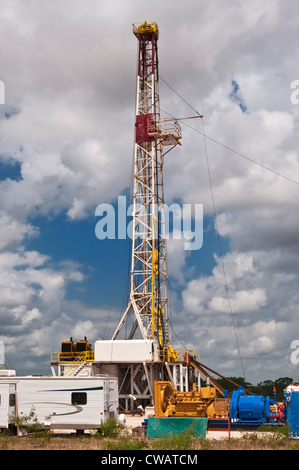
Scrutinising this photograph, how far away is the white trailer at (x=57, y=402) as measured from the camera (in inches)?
922

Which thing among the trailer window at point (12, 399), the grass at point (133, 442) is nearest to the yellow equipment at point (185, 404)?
the grass at point (133, 442)

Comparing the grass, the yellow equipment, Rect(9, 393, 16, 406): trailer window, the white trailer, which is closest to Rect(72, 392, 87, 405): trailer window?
the white trailer

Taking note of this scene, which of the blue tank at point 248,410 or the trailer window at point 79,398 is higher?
the trailer window at point 79,398

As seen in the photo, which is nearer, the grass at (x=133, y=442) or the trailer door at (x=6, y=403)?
the grass at (x=133, y=442)

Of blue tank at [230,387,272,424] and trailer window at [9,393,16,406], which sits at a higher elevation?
trailer window at [9,393,16,406]

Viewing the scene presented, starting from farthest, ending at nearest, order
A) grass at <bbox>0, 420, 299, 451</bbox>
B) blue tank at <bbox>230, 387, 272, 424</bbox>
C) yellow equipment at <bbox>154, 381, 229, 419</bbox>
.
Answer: blue tank at <bbox>230, 387, 272, 424</bbox> → yellow equipment at <bbox>154, 381, 229, 419</bbox> → grass at <bbox>0, 420, 299, 451</bbox>

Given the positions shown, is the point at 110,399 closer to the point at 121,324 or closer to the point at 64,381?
the point at 64,381

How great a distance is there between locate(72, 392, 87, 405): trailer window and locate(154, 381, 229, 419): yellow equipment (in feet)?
10.1

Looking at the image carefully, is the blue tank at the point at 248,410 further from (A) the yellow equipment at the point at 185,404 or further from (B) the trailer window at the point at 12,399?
(B) the trailer window at the point at 12,399

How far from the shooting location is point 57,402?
23.8 meters

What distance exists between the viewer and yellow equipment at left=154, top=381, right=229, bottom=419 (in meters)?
24.5

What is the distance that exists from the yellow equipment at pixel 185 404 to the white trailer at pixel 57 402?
209 cm

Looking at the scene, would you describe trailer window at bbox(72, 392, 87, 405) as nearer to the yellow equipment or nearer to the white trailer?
the white trailer
